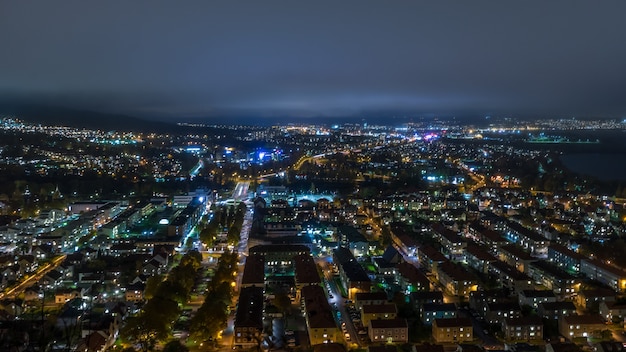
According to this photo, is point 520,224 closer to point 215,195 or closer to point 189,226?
point 189,226

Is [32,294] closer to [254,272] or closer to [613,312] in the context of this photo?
[254,272]

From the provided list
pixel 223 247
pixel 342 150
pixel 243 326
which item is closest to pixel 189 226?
pixel 223 247

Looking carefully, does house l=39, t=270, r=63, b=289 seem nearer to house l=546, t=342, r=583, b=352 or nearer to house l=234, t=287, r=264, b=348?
house l=234, t=287, r=264, b=348

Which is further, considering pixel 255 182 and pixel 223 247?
pixel 255 182

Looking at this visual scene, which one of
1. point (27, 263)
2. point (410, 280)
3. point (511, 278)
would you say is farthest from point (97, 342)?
point (511, 278)

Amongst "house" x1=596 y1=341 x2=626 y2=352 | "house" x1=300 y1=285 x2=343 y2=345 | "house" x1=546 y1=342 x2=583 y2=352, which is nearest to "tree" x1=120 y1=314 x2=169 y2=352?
"house" x1=300 y1=285 x2=343 y2=345

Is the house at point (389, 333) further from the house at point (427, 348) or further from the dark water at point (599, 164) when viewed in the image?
the dark water at point (599, 164)
